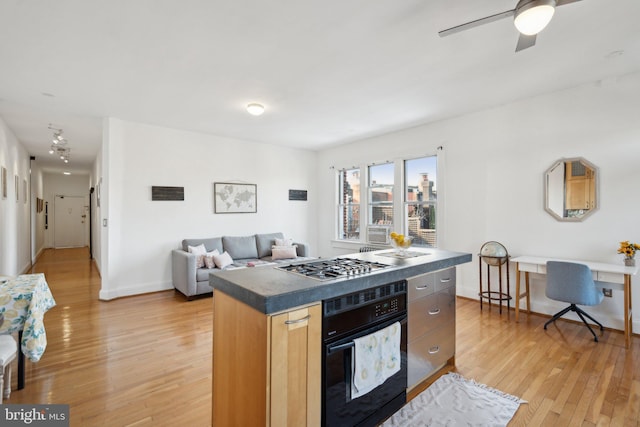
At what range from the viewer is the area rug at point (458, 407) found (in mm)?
1974

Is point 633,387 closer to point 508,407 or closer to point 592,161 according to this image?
point 508,407

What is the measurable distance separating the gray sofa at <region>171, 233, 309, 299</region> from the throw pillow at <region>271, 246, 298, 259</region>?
0.07 meters

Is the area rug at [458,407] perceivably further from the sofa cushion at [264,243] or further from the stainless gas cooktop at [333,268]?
the sofa cushion at [264,243]

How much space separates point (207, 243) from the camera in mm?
5332

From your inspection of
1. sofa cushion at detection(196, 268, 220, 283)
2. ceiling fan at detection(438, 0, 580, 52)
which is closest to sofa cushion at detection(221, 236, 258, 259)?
sofa cushion at detection(196, 268, 220, 283)

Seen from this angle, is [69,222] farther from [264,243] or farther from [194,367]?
[194,367]

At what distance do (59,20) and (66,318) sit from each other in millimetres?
3311

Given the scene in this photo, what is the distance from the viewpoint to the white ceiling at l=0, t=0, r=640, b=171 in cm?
221

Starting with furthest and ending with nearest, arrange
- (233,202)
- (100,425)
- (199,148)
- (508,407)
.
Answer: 1. (233,202)
2. (199,148)
3. (508,407)
4. (100,425)

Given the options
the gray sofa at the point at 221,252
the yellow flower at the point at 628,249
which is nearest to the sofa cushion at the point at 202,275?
the gray sofa at the point at 221,252

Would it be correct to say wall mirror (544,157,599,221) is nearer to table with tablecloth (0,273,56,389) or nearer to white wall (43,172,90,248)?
table with tablecloth (0,273,56,389)

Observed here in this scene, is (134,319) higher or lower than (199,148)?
lower

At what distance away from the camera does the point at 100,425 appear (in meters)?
1.89

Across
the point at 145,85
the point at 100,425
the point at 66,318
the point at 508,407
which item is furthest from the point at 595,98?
the point at 66,318
